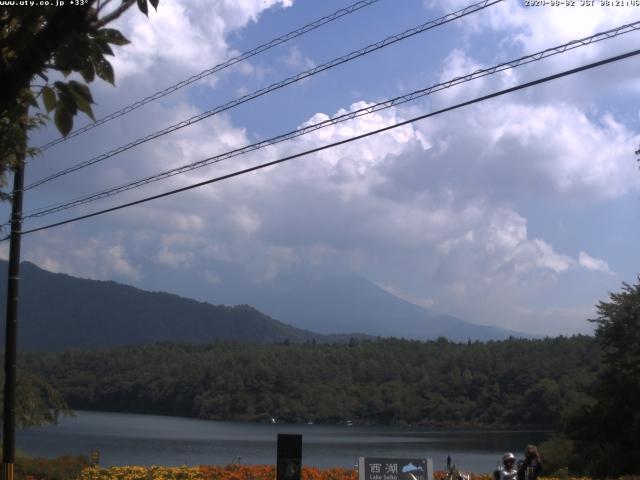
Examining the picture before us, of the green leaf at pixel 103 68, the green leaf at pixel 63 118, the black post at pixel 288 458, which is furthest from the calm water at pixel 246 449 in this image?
the green leaf at pixel 63 118

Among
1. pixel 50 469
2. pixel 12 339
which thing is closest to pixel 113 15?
pixel 12 339

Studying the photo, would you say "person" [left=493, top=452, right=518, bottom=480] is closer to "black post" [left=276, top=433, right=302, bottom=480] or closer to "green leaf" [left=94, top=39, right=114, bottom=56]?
"black post" [left=276, top=433, right=302, bottom=480]

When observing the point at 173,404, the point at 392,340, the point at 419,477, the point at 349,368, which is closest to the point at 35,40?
the point at 419,477

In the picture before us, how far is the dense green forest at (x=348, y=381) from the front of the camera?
7644 cm

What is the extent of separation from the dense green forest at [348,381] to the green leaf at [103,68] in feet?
209

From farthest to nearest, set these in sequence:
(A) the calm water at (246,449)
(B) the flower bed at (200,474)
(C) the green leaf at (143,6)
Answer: (A) the calm water at (246,449), (B) the flower bed at (200,474), (C) the green leaf at (143,6)

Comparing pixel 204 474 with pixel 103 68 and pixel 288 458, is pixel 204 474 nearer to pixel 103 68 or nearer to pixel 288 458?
pixel 288 458

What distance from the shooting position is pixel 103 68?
3.78 metres

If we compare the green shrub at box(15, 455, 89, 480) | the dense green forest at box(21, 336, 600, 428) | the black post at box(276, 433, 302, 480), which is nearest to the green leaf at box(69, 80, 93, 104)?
the black post at box(276, 433, 302, 480)

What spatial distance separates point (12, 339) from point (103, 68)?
1425cm

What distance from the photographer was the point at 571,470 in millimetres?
26516

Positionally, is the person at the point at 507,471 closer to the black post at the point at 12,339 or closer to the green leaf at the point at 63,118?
the black post at the point at 12,339

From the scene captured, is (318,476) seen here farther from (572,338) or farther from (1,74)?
(572,338)

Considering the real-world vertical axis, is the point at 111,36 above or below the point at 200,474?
above
